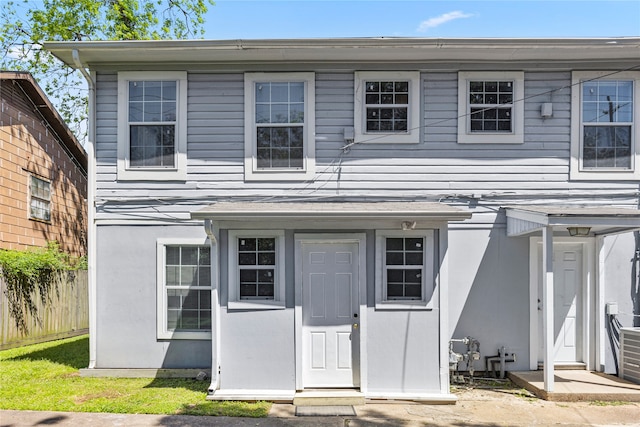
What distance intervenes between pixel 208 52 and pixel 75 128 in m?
14.5

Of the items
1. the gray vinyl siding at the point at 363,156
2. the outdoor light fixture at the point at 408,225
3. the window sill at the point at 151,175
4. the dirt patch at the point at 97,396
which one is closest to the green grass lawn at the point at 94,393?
the dirt patch at the point at 97,396

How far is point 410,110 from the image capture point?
26.3 feet

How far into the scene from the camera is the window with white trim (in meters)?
12.3

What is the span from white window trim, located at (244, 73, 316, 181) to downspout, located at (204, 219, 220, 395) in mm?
1537

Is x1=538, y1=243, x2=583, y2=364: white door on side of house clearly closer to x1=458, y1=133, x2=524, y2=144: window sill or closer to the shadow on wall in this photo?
the shadow on wall

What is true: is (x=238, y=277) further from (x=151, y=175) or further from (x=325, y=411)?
(x=151, y=175)

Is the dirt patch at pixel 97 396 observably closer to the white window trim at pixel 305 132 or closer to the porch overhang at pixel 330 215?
the porch overhang at pixel 330 215

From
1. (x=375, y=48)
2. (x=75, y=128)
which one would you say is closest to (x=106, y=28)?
(x=75, y=128)

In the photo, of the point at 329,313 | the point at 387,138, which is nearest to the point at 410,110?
the point at 387,138

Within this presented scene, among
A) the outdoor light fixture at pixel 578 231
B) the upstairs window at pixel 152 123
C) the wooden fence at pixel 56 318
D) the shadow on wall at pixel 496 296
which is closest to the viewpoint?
the outdoor light fixture at pixel 578 231

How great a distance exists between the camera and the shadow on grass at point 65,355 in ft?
28.5

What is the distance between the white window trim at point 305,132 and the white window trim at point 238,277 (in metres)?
1.30

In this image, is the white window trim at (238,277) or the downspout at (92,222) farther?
the downspout at (92,222)

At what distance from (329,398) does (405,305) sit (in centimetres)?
164
